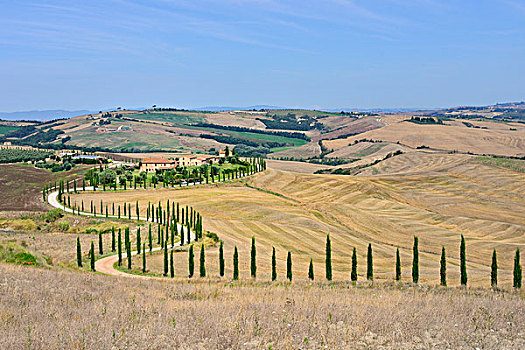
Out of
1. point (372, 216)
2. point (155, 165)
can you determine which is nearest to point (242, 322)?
point (372, 216)

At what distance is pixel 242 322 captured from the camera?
18.4 metres

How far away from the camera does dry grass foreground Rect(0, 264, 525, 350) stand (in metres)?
16.4

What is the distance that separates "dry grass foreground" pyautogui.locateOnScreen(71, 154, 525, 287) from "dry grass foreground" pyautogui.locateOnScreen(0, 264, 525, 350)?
81.9 ft

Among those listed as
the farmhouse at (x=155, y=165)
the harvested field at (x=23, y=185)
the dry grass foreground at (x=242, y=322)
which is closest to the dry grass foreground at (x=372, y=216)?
the harvested field at (x=23, y=185)

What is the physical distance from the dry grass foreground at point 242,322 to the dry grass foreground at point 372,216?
25.0 metres

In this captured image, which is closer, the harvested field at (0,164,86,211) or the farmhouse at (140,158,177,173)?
the harvested field at (0,164,86,211)

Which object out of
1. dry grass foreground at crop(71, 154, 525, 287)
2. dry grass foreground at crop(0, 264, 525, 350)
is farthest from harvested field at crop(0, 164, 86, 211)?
dry grass foreground at crop(0, 264, 525, 350)

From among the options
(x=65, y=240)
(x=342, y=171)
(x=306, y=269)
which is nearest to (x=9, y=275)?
(x=306, y=269)

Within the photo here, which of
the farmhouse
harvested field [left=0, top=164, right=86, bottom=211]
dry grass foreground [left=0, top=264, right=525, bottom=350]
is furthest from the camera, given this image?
the farmhouse

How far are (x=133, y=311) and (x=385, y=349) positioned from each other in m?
11.0

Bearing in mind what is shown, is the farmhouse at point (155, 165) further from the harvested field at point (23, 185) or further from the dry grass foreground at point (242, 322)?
the dry grass foreground at point (242, 322)

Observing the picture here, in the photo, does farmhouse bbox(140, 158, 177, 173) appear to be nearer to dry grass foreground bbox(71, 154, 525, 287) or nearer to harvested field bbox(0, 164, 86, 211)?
harvested field bbox(0, 164, 86, 211)

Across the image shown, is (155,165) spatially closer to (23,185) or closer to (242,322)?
(23,185)

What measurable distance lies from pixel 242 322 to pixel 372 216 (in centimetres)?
6987
